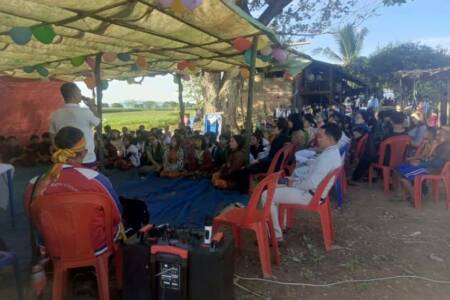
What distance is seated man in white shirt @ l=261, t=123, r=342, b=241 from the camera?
408cm

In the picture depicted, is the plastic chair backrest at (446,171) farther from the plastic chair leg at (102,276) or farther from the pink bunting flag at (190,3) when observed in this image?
the plastic chair leg at (102,276)

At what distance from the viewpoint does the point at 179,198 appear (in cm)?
630

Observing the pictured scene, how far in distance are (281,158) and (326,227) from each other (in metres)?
2.25

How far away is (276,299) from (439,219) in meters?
3.19

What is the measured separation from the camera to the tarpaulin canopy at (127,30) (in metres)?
4.42

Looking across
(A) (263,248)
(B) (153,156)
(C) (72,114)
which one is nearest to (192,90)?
(B) (153,156)

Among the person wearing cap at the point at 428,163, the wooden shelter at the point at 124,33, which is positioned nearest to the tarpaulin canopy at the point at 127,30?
the wooden shelter at the point at 124,33

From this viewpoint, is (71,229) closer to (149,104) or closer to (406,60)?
(406,60)

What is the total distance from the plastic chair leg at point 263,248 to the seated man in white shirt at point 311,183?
479 mm

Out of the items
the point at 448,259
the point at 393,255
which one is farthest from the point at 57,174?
the point at 448,259

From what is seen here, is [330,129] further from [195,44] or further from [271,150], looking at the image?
[195,44]

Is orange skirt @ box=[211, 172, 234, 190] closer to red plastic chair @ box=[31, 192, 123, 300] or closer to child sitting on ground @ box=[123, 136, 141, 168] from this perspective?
child sitting on ground @ box=[123, 136, 141, 168]

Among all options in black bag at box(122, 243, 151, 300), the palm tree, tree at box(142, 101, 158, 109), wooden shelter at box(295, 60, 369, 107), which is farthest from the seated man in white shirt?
tree at box(142, 101, 158, 109)

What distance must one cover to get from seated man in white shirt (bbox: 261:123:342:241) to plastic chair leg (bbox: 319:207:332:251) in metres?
0.20
